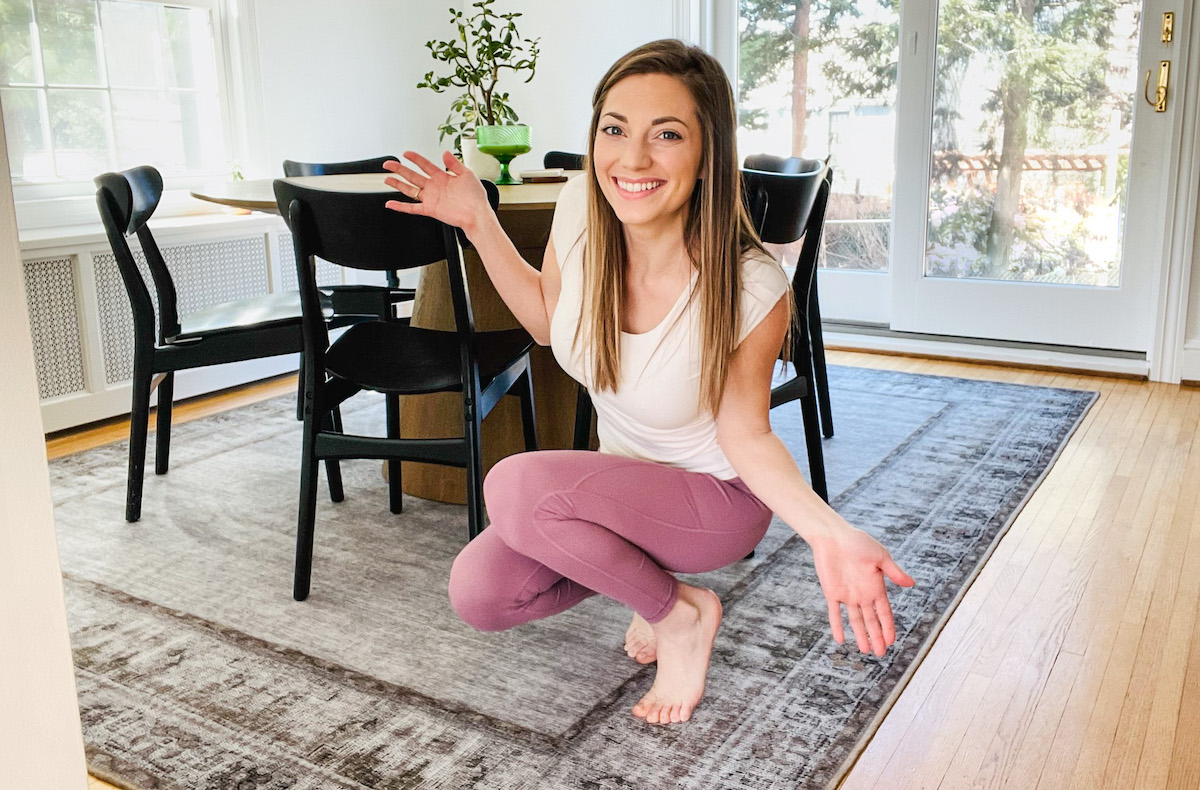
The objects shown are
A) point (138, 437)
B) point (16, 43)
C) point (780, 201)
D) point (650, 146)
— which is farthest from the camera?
point (16, 43)

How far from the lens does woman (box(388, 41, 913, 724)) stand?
1.50m

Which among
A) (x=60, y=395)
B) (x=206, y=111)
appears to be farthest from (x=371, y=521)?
(x=206, y=111)

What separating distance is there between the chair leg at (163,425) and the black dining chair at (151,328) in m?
0.07

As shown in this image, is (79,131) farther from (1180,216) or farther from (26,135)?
(1180,216)

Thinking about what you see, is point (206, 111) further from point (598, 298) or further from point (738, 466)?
point (738, 466)

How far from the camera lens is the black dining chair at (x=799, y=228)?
91.2 inches

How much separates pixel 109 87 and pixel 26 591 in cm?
323

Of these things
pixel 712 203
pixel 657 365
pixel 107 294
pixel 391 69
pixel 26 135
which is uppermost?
pixel 391 69

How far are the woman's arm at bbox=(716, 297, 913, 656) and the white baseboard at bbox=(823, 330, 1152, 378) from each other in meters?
2.89

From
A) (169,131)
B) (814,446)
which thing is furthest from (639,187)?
(169,131)

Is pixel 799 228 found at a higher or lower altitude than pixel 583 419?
higher

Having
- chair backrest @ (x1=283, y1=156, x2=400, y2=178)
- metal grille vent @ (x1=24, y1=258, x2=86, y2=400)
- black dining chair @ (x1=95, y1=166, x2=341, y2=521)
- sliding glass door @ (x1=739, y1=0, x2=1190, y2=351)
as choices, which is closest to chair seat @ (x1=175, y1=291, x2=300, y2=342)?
black dining chair @ (x1=95, y1=166, x2=341, y2=521)

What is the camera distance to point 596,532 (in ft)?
5.11

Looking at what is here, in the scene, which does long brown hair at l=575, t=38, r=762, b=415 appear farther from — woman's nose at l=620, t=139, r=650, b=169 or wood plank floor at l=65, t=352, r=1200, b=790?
wood plank floor at l=65, t=352, r=1200, b=790
